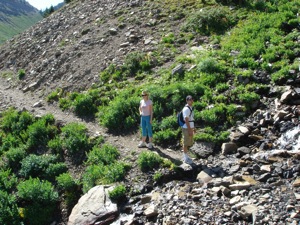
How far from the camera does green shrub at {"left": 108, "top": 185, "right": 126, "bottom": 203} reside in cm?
1108

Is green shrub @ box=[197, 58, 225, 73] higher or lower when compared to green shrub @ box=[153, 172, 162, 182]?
higher

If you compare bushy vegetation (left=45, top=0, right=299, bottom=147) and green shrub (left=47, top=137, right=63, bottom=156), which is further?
green shrub (left=47, top=137, right=63, bottom=156)

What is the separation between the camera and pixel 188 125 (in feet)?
37.0

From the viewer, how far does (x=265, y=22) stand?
19.3m

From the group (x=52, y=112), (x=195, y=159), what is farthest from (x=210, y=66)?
(x=52, y=112)

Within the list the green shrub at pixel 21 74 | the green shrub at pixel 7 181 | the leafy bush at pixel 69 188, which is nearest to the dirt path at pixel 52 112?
the green shrub at pixel 21 74

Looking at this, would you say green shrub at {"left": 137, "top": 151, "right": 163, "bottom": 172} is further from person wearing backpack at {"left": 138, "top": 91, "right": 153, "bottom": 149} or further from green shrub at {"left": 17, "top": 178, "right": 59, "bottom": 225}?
green shrub at {"left": 17, "top": 178, "right": 59, "bottom": 225}

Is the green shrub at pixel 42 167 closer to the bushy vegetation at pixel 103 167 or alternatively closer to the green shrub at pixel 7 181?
the green shrub at pixel 7 181

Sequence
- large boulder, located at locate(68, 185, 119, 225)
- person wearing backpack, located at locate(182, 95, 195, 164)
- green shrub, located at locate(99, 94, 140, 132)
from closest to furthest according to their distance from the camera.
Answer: large boulder, located at locate(68, 185, 119, 225), person wearing backpack, located at locate(182, 95, 195, 164), green shrub, located at locate(99, 94, 140, 132)

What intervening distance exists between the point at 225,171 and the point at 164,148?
310 centimetres

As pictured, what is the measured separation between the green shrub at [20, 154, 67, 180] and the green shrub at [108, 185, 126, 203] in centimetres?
388

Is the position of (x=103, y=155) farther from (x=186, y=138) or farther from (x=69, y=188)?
(x=186, y=138)

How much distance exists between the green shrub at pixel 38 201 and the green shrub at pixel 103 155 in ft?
6.19

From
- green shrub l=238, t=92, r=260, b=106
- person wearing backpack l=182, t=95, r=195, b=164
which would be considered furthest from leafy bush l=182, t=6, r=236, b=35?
person wearing backpack l=182, t=95, r=195, b=164
